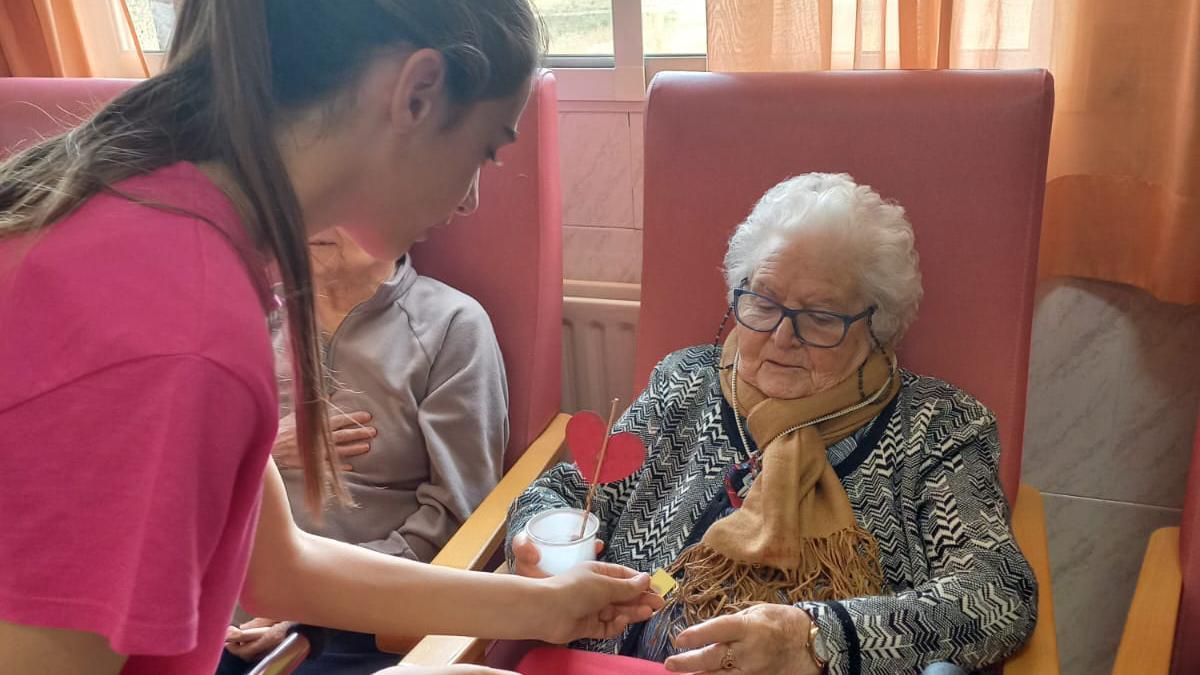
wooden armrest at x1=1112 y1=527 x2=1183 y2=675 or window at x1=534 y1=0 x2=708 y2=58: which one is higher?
window at x1=534 y1=0 x2=708 y2=58

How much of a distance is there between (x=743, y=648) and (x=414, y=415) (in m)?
0.75

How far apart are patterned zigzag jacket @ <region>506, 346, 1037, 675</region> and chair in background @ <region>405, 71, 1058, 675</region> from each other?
9 centimetres

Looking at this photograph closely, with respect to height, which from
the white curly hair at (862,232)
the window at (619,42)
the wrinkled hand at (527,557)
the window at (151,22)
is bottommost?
the wrinkled hand at (527,557)

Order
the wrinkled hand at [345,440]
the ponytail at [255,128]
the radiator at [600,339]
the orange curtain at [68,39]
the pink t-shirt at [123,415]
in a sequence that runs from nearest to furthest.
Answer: the pink t-shirt at [123,415]
the ponytail at [255,128]
the wrinkled hand at [345,440]
the radiator at [600,339]
the orange curtain at [68,39]

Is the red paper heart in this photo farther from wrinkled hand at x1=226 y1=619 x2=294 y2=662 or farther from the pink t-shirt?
the pink t-shirt

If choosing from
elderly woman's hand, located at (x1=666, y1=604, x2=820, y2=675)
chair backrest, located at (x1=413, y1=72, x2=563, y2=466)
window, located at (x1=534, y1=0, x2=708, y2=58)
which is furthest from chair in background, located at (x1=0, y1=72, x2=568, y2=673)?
elderly woman's hand, located at (x1=666, y1=604, x2=820, y2=675)

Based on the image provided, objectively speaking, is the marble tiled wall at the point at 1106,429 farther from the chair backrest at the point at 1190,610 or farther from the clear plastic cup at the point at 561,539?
the clear plastic cup at the point at 561,539

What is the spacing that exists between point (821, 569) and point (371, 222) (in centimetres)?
82

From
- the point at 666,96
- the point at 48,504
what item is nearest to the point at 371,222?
the point at 48,504

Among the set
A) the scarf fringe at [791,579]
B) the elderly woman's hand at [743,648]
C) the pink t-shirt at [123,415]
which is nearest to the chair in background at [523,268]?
the scarf fringe at [791,579]

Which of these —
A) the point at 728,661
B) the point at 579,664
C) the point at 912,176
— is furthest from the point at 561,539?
the point at 912,176

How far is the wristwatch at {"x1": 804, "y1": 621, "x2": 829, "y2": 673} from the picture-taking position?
1.22 m

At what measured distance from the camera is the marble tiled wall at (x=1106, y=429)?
1.70 m

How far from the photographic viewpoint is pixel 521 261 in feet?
5.91
